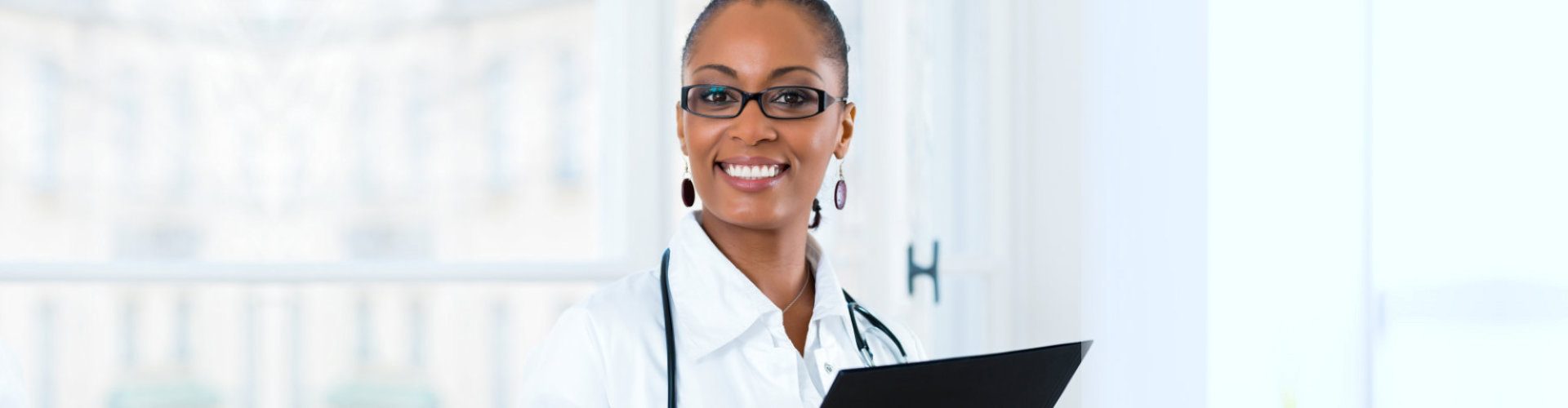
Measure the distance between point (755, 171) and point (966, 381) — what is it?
25 centimetres

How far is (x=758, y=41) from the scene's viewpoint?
96cm

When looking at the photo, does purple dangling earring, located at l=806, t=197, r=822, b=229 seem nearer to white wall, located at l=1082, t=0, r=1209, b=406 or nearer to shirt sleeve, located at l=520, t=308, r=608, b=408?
shirt sleeve, located at l=520, t=308, r=608, b=408

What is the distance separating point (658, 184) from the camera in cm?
177

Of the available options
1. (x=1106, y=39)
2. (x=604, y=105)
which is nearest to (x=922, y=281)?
(x=1106, y=39)

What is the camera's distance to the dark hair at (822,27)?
3.30 ft

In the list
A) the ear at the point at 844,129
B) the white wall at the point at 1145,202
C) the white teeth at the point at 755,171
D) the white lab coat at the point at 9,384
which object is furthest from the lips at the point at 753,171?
the white lab coat at the point at 9,384

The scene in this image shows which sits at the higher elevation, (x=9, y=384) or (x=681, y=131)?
(x=681, y=131)

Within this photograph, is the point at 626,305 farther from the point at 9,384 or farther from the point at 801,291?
the point at 9,384

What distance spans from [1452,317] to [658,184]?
113cm

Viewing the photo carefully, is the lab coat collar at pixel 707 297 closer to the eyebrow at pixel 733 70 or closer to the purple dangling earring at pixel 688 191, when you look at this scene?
the purple dangling earring at pixel 688 191

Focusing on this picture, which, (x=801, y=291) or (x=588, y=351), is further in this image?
(x=801, y=291)

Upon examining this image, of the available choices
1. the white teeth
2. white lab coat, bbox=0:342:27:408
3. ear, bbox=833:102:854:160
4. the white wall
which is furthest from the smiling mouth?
white lab coat, bbox=0:342:27:408

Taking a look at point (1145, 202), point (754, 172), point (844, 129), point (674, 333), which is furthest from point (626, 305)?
point (1145, 202)

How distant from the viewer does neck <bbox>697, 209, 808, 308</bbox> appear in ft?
3.37
